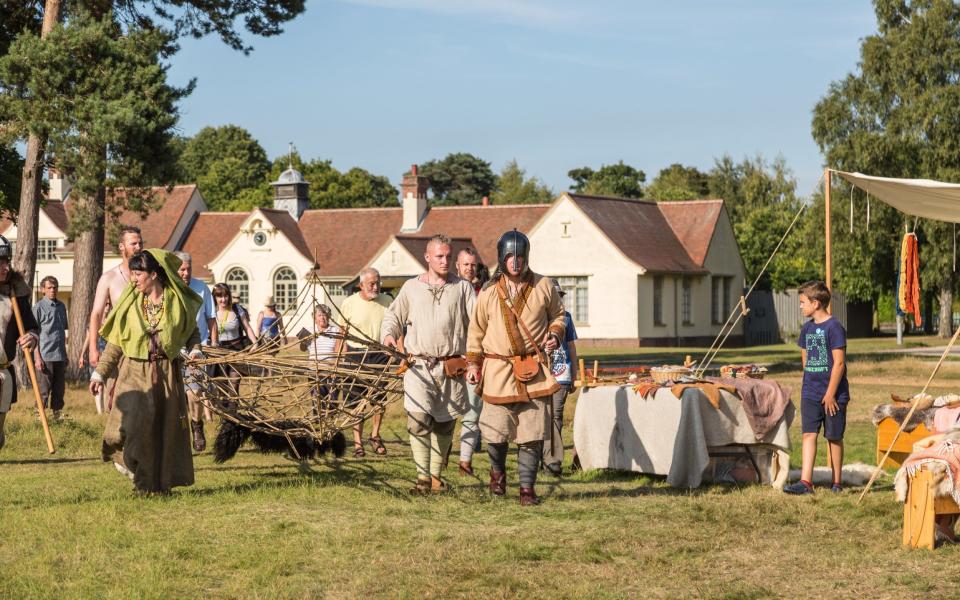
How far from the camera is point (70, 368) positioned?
2355 cm

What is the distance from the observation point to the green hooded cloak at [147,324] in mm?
9422

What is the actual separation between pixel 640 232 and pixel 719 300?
505cm

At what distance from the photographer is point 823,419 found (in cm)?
1007

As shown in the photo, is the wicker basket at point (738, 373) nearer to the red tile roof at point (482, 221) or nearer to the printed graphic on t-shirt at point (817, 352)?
the printed graphic on t-shirt at point (817, 352)

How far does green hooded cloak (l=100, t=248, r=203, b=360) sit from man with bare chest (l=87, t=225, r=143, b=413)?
412 mm

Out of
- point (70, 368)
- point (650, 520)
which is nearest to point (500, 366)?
point (650, 520)

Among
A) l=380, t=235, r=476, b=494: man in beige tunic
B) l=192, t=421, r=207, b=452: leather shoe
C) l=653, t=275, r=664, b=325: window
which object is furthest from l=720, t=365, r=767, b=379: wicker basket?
l=653, t=275, r=664, b=325: window

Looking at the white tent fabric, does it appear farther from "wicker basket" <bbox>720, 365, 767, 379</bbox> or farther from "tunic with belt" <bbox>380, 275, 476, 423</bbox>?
"tunic with belt" <bbox>380, 275, 476, 423</bbox>


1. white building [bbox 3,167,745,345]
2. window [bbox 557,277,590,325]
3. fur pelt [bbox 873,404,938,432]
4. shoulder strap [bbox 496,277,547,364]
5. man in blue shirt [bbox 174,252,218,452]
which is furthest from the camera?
window [bbox 557,277,590,325]

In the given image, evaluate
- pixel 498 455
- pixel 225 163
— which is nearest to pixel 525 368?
pixel 498 455

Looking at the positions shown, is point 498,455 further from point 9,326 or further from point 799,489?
point 9,326

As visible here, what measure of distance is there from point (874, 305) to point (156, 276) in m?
51.4

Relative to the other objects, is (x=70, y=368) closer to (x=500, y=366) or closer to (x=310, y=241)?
(x=500, y=366)

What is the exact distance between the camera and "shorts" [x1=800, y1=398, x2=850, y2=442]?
32.7 ft
